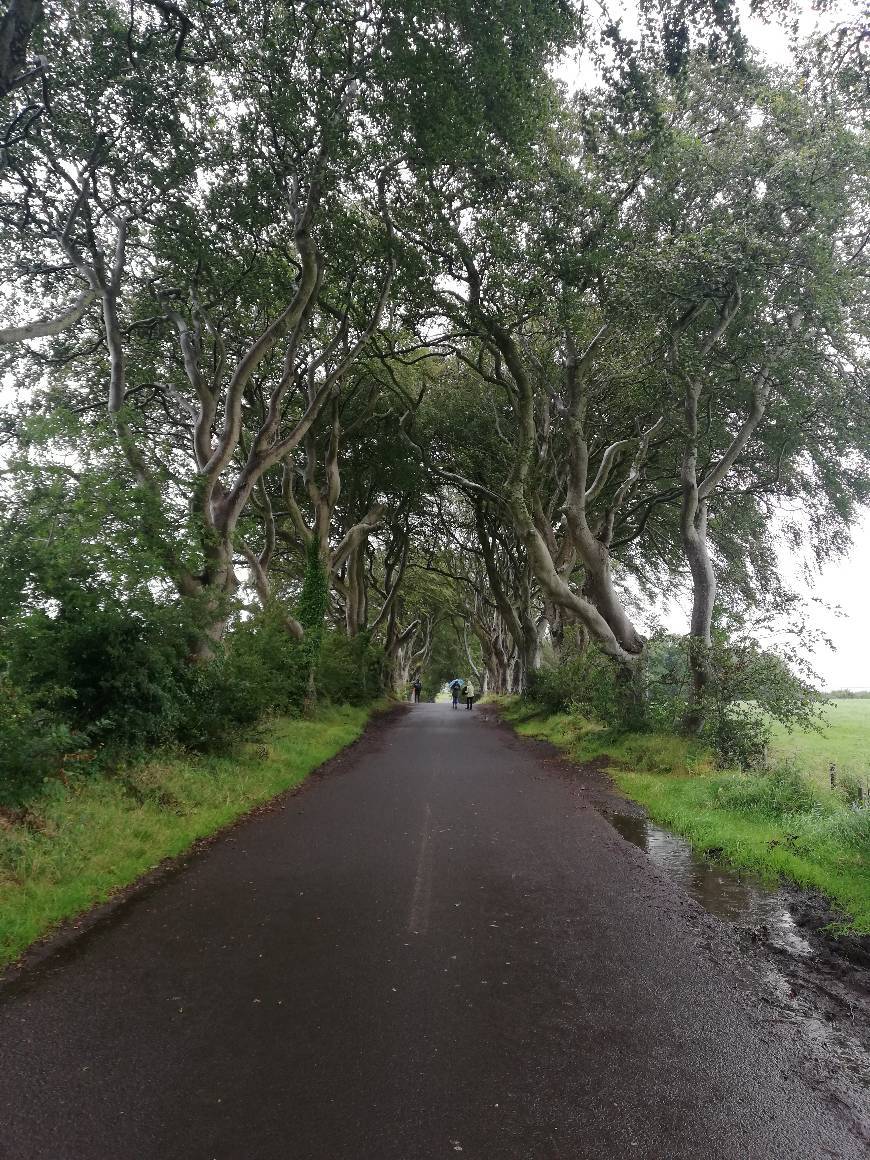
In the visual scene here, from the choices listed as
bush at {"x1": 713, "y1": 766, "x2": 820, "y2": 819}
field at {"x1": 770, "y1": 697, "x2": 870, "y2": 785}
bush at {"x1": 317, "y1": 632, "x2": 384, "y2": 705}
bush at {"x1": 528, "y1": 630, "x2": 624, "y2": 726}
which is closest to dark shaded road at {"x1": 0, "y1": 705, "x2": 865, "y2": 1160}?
bush at {"x1": 713, "y1": 766, "x2": 820, "y2": 819}

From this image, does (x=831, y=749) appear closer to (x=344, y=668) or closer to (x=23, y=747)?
(x=344, y=668)

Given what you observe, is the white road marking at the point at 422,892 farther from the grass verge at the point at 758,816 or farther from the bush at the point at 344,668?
the bush at the point at 344,668

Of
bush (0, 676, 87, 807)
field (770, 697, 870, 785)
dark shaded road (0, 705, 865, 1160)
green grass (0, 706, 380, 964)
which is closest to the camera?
dark shaded road (0, 705, 865, 1160)

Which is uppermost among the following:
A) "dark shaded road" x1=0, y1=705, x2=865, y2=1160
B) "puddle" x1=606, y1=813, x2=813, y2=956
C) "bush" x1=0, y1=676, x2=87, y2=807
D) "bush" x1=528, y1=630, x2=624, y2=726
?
"bush" x1=528, y1=630, x2=624, y2=726

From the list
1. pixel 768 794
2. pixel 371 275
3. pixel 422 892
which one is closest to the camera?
pixel 422 892

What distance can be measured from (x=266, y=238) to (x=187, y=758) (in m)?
9.92

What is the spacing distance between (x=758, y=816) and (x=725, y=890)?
253cm

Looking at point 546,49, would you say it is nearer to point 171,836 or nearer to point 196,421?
point 196,421

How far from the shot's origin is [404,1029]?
370 cm

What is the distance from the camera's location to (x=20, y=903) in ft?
16.7

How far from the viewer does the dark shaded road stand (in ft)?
9.45

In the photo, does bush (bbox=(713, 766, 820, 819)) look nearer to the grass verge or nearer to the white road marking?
the grass verge

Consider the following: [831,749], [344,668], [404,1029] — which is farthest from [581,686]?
[404,1029]

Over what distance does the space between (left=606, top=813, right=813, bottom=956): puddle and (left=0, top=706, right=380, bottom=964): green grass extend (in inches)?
201
